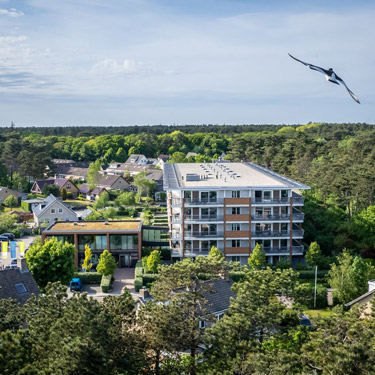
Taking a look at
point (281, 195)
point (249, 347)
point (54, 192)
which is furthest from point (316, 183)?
point (249, 347)

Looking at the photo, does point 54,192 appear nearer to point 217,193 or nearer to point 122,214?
point 122,214

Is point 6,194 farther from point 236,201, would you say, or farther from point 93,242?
point 236,201

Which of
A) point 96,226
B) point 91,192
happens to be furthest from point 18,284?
point 91,192

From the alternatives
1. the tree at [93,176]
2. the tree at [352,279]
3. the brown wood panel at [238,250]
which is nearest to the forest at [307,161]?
the brown wood panel at [238,250]

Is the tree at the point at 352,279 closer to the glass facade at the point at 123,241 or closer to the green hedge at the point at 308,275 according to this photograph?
the green hedge at the point at 308,275

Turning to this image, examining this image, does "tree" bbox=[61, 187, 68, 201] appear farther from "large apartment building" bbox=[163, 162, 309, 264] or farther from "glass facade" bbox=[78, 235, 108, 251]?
"large apartment building" bbox=[163, 162, 309, 264]

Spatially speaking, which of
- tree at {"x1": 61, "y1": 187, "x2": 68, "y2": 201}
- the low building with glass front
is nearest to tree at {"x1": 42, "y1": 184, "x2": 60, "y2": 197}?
tree at {"x1": 61, "y1": 187, "x2": 68, "y2": 201}
